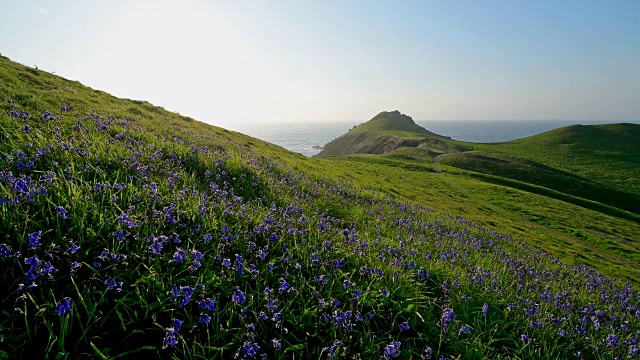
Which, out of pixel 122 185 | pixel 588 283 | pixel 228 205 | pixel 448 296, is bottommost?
pixel 588 283

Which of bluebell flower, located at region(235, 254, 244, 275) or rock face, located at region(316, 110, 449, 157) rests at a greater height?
rock face, located at region(316, 110, 449, 157)

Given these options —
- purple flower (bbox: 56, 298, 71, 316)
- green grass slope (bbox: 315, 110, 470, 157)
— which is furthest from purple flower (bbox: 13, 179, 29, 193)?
green grass slope (bbox: 315, 110, 470, 157)

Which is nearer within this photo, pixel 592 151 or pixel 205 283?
pixel 205 283

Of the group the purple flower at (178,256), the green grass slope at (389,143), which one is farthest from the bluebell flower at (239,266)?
the green grass slope at (389,143)

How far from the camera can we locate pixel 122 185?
592 centimetres

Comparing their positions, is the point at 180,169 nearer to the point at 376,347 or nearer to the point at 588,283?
the point at 376,347

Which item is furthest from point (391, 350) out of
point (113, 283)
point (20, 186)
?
point (20, 186)

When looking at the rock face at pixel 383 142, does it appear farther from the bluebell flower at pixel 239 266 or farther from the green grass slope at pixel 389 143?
the bluebell flower at pixel 239 266

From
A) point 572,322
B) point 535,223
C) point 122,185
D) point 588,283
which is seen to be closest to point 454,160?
point 535,223

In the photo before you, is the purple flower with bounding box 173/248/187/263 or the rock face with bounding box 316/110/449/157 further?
the rock face with bounding box 316/110/449/157

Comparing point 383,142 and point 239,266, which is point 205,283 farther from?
point 383,142

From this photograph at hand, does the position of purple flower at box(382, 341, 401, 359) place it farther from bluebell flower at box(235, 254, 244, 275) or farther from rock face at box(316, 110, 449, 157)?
rock face at box(316, 110, 449, 157)

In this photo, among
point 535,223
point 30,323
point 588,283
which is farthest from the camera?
point 535,223

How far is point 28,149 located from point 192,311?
531cm
